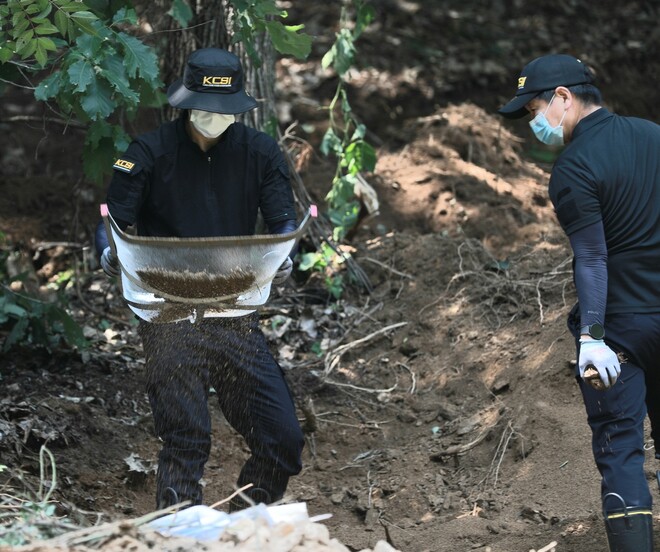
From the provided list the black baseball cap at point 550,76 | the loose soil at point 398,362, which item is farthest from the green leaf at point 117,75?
the black baseball cap at point 550,76

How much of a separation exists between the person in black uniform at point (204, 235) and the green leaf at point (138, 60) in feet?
0.99

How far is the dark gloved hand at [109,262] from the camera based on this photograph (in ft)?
12.6

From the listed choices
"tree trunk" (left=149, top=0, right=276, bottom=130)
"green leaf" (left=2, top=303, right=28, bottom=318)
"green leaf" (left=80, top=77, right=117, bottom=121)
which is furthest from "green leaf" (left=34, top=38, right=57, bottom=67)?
"green leaf" (left=2, top=303, right=28, bottom=318)

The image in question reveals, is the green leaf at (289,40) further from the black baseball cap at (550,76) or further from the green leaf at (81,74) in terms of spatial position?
the black baseball cap at (550,76)

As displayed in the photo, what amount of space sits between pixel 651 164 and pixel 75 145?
5.73 metres

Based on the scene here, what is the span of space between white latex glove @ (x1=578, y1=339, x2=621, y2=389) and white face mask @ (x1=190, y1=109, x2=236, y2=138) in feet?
5.11

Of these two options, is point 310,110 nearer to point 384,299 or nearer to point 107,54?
point 384,299

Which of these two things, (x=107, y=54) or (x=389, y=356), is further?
(x=389, y=356)

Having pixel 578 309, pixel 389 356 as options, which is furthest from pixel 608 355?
pixel 389 356

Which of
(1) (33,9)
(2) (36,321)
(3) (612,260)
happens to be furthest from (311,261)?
(3) (612,260)

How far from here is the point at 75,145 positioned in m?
8.26

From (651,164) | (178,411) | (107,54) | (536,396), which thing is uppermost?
(107,54)

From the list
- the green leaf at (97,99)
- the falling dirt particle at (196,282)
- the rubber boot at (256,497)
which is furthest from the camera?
the green leaf at (97,99)

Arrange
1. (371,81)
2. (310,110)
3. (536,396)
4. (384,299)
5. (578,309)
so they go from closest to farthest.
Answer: (578,309) → (536,396) → (384,299) → (310,110) → (371,81)
